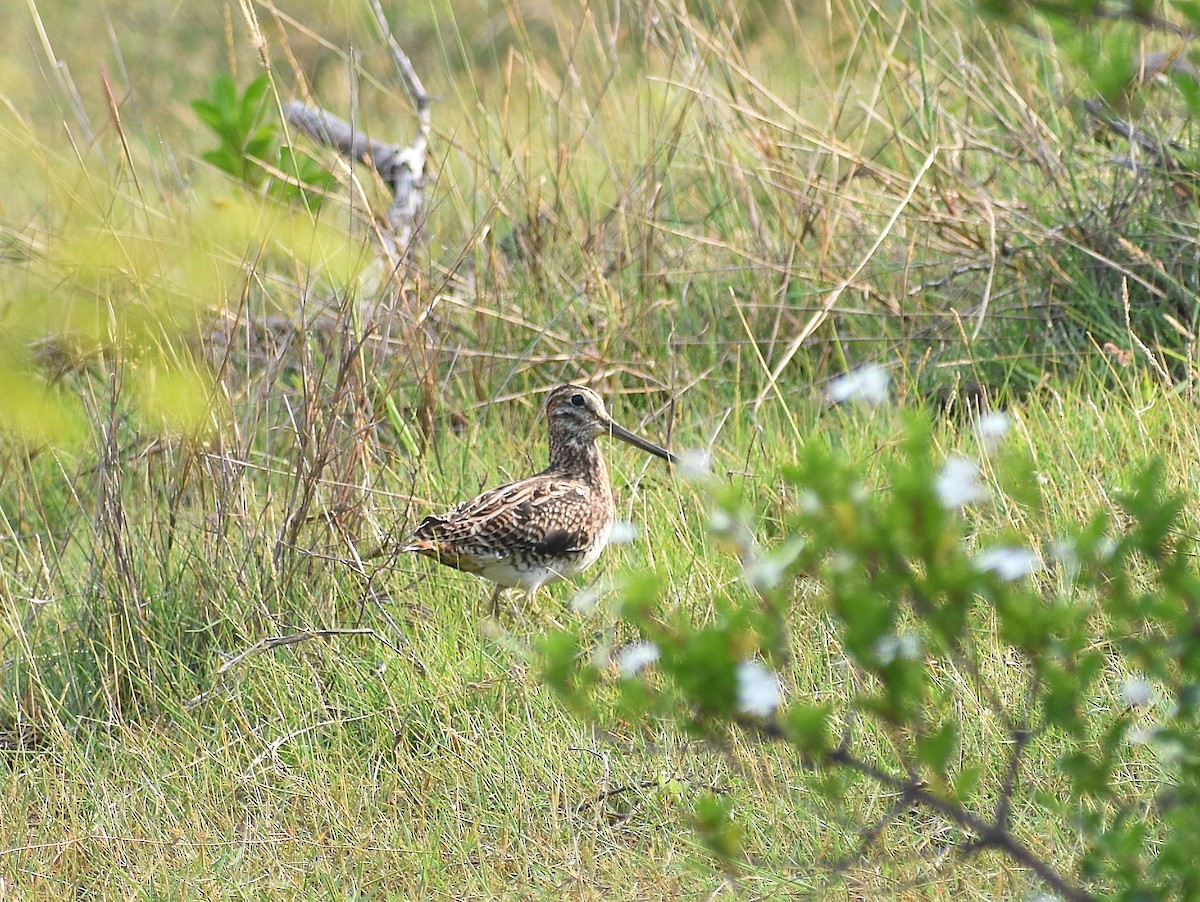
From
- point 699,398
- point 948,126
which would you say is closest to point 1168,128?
point 948,126

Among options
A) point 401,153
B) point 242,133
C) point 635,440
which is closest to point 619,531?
point 635,440

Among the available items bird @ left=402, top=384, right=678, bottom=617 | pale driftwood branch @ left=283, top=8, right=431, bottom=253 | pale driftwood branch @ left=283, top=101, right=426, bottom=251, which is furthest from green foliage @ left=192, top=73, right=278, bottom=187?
bird @ left=402, top=384, right=678, bottom=617

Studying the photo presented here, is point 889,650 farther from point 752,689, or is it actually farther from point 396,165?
point 396,165

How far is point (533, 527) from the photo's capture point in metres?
4.63

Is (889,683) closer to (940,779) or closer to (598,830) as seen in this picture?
(940,779)

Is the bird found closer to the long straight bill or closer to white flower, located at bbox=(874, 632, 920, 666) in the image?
the long straight bill

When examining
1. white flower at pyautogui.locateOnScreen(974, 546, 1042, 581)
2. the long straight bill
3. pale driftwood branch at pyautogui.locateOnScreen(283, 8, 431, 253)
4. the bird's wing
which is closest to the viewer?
white flower at pyautogui.locateOnScreen(974, 546, 1042, 581)

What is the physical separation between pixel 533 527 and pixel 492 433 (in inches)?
50.4

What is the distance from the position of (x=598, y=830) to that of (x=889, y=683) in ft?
→ 5.71

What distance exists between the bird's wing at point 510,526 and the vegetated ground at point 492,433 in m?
0.18

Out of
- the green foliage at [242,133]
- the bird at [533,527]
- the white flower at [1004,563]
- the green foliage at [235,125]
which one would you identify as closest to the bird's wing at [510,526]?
the bird at [533,527]

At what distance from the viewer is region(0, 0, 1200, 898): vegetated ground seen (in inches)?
141

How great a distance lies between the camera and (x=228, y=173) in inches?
229

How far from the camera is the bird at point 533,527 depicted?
457 cm
